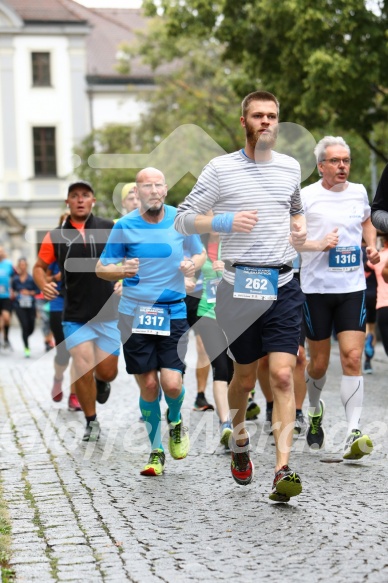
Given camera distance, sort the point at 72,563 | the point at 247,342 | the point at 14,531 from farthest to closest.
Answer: the point at 247,342
the point at 14,531
the point at 72,563

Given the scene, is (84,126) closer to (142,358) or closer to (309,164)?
(309,164)

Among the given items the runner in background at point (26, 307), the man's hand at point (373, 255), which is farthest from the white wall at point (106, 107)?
the man's hand at point (373, 255)

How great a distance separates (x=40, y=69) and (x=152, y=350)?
40839 mm

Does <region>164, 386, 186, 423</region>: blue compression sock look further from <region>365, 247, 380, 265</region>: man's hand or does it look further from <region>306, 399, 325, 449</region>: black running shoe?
<region>365, 247, 380, 265</region>: man's hand

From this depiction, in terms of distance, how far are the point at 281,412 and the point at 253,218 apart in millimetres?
1039

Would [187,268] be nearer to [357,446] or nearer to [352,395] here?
[352,395]

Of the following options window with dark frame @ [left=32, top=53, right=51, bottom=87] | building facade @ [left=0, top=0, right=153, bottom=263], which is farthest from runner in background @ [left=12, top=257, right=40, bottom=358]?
window with dark frame @ [left=32, top=53, right=51, bottom=87]

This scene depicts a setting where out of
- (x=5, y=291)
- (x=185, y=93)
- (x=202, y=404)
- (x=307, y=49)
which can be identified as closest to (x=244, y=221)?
(x=202, y=404)

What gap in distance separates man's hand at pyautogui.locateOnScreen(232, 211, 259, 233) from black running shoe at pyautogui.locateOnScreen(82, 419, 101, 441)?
3304mm

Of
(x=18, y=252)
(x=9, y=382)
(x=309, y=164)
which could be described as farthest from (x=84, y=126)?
(x=309, y=164)

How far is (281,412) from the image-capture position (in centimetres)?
624

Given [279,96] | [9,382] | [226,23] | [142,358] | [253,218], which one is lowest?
[9,382]

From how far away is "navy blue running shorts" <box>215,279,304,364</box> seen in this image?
20.9ft

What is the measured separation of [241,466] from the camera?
→ 21.7 feet
